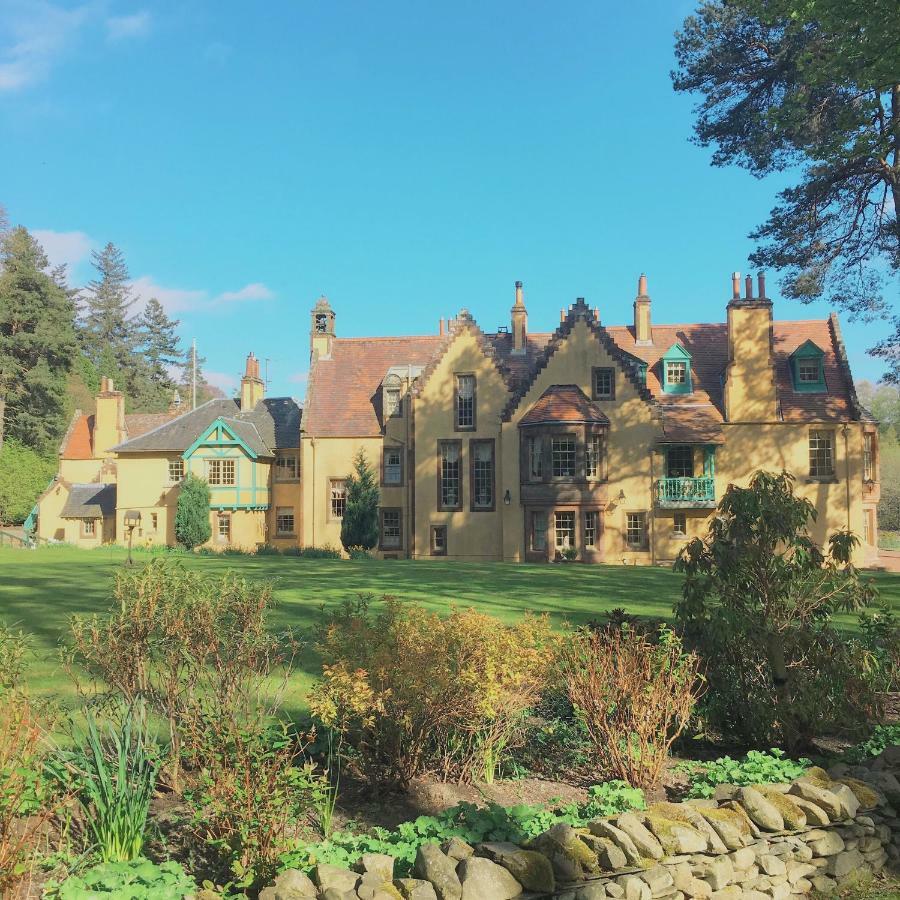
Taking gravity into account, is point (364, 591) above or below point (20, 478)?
below

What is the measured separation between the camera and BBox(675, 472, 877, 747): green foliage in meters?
7.82

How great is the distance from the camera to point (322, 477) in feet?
130

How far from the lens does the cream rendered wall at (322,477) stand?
39.5 metres

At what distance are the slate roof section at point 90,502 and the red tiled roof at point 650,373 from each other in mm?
18627

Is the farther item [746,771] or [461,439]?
[461,439]

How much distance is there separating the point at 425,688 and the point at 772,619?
3567mm

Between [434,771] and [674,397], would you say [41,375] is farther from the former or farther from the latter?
[434,771]

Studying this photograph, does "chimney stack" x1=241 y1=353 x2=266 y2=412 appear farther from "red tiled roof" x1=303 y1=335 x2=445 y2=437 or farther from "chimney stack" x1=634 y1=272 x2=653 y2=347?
"chimney stack" x1=634 y1=272 x2=653 y2=347

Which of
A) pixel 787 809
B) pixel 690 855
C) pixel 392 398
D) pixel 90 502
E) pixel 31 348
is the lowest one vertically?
pixel 690 855

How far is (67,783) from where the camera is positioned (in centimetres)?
584

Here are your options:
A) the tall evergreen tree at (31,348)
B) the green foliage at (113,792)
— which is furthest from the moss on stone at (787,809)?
A: the tall evergreen tree at (31,348)

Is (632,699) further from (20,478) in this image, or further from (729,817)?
(20,478)

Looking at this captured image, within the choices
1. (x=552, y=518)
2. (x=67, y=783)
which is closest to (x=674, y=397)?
(x=552, y=518)

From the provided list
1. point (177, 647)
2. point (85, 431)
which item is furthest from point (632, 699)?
point (85, 431)
